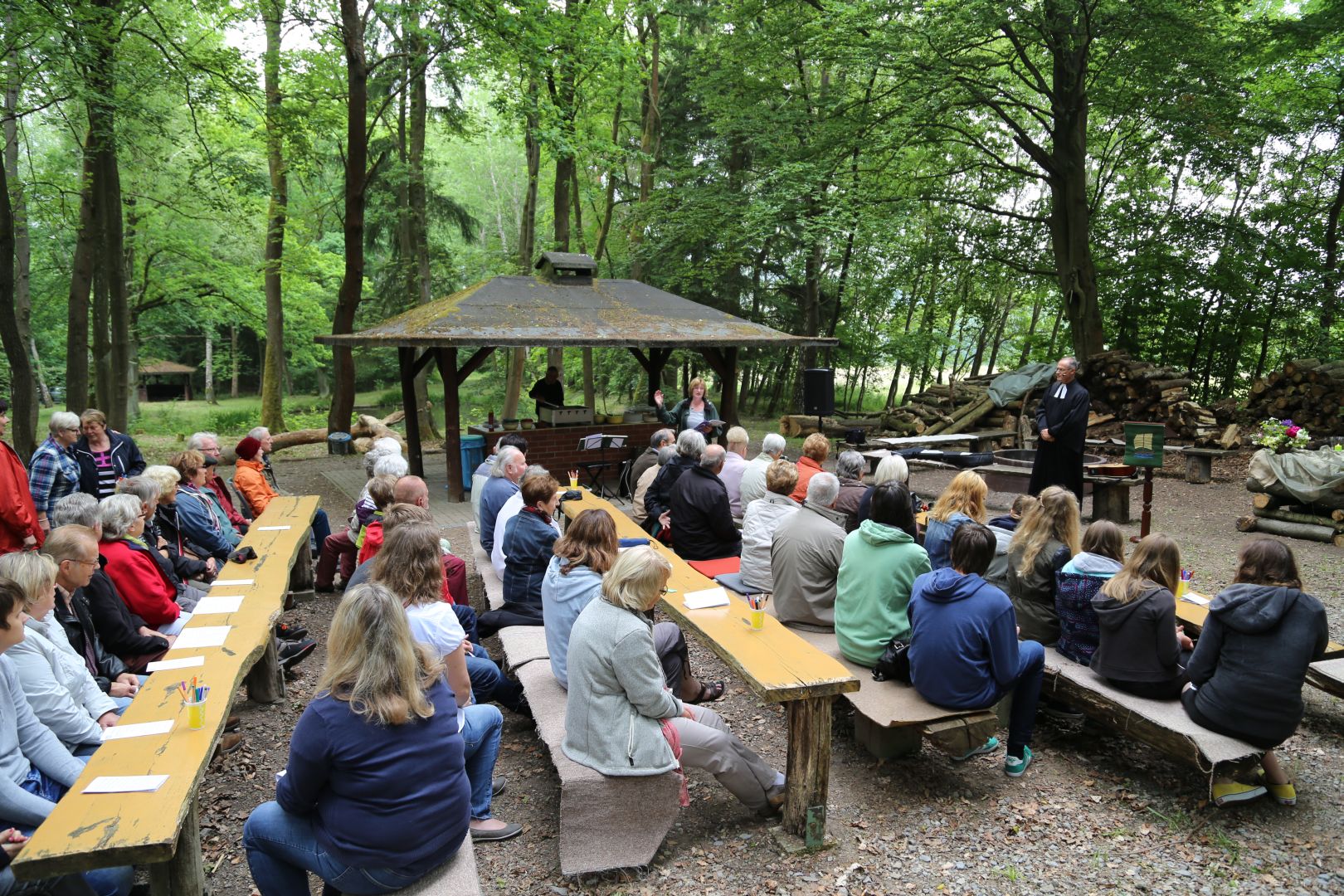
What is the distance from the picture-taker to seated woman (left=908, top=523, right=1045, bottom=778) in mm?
3465

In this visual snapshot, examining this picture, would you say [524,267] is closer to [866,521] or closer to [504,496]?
[504,496]

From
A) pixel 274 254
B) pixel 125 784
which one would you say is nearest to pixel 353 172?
pixel 274 254

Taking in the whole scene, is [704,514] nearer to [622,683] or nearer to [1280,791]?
[622,683]

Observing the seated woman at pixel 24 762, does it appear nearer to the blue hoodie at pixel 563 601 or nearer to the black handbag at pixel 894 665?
the blue hoodie at pixel 563 601

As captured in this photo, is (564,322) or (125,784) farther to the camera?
(564,322)

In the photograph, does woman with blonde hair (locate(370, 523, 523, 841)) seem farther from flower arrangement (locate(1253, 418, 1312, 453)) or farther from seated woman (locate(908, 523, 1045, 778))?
flower arrangement (locate(1253, 418, 1312, 453))

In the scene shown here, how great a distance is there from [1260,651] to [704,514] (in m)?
3.52

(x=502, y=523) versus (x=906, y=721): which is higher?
(x=502, y=523)

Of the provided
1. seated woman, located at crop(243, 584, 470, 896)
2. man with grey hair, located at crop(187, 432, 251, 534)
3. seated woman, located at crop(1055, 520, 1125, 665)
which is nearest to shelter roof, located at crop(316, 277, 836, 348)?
man with grey hair, located at crop(187, 432, 251, 534)

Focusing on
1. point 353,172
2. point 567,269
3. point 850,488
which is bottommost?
point 850,488

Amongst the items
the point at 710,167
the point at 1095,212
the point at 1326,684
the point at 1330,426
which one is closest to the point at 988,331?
the point at 1095,212

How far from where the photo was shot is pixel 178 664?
3.43 meters

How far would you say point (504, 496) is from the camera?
564 cm

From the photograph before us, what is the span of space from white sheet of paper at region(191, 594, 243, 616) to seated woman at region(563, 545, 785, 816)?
222 centimetres
